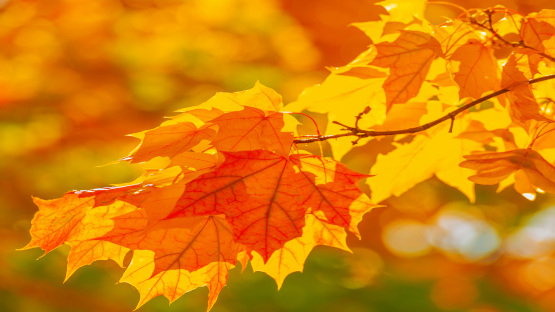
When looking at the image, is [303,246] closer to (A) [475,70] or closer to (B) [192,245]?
(B) [192,245]

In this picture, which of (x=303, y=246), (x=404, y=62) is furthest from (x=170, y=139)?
(x=404, y=62)

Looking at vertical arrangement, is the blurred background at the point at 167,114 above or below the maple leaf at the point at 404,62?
below

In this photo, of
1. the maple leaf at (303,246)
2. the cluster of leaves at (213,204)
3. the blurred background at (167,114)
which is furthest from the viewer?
the blurred background at (167,114)

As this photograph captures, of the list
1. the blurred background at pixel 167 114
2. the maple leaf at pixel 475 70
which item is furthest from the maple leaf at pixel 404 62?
the blurred background at pixel 167 114

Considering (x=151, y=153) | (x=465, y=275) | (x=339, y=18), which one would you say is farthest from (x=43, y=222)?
(x=465, y=275)

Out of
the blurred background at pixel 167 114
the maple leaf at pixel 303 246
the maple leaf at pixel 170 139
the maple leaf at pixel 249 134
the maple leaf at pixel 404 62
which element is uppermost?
the maple leaf at pixel 404 62

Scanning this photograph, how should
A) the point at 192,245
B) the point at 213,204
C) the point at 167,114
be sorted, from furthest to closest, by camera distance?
the point at 167,114 < the point at 192,245 < the point at 213,204

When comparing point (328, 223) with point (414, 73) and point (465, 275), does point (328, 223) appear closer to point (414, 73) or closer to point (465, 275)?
point (414, 73)

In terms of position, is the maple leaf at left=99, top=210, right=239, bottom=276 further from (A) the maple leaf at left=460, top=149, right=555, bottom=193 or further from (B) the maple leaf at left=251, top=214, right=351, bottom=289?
(A) the maple leaf at left=460, top=149, right=555, bottom=193

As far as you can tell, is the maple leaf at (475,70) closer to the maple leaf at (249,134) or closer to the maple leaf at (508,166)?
the maple leaf at (508,166)

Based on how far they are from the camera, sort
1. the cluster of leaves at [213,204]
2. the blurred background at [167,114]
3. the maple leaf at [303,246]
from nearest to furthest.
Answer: the cluster of leaves at [213,204] < the maple leaf at [303,246] < the blurred background at [167,114]
